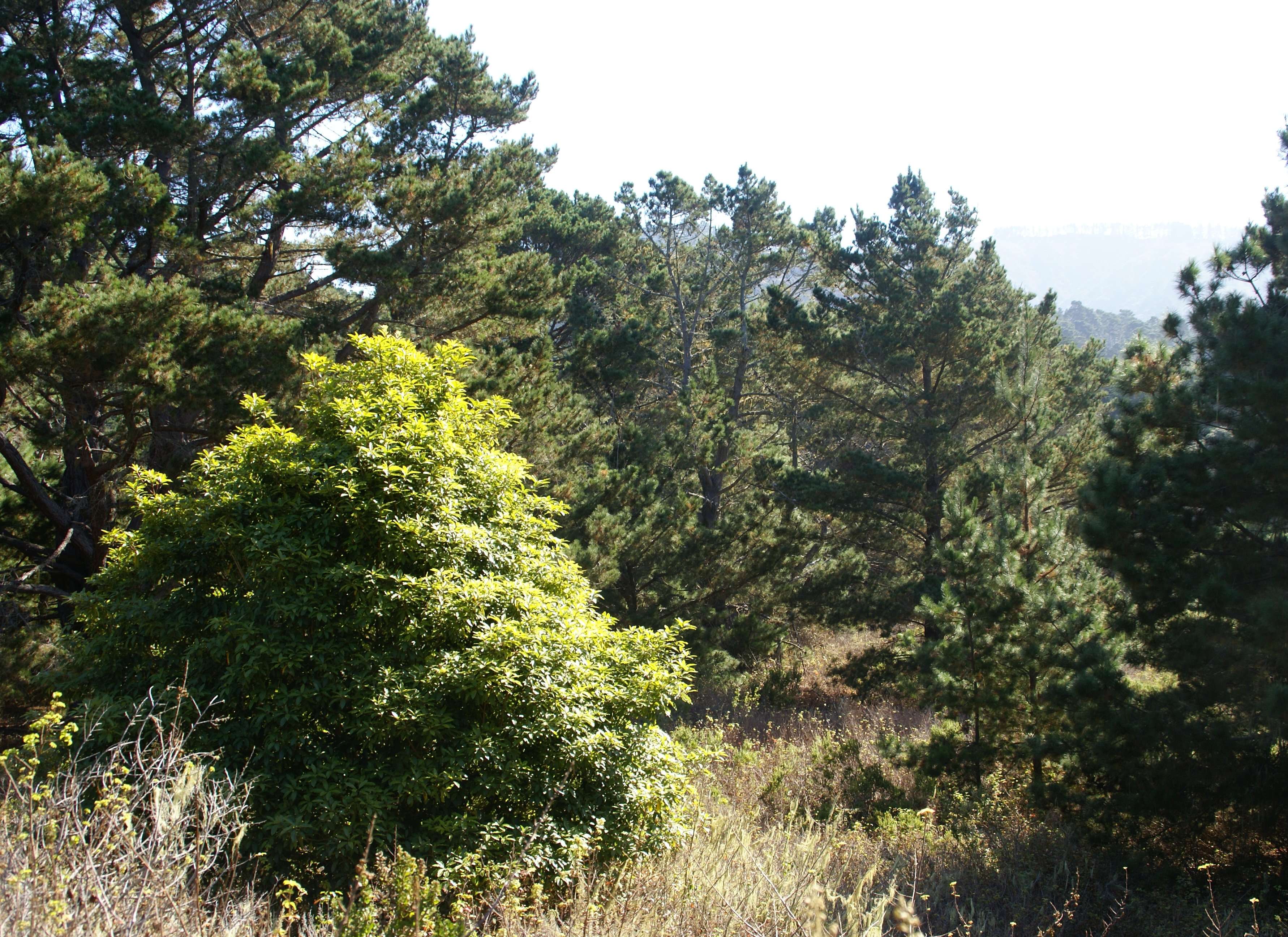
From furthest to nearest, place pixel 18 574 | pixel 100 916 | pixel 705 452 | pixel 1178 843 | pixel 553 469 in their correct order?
pixel 705 452 → pixel 553 469 → pixel 18 574 → pixel 1178 843 → pixel 100 916

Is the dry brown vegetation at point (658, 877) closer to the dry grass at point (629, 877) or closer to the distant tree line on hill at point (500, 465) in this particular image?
the dry grass at point (629, 877)

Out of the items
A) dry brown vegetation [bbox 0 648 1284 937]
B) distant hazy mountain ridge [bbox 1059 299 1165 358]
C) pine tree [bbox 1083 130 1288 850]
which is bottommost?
dry brown vegetation [bbox 0 648 1284 937]

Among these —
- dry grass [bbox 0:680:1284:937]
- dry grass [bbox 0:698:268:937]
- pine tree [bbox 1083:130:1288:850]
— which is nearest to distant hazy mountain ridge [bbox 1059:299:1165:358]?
pine tree [bbox 1083:130:1288:850]

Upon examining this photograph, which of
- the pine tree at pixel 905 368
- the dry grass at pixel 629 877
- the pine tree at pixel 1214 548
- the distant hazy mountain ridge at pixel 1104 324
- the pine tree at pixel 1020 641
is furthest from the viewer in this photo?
the distant hazy mountain ridge at pixel 1104 324

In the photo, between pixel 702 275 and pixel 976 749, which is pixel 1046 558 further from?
pixel 702 275

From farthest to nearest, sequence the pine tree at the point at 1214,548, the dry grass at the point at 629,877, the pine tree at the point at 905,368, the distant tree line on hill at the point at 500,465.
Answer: the pine tree at the point at 905,368 < the pine tree at the point at 1214,548 < the distant tree line on hill at the point at 500,465 < the dry grass at the point at 629,877

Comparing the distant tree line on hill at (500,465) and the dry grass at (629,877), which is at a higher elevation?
the distant tree line on hill at (500,465)

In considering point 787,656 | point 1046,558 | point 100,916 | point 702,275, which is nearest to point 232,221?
point 100,916

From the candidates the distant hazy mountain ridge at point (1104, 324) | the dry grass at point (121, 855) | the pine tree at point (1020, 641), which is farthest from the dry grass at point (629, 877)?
the distant hazy mountain ridge at point (1104, 324)

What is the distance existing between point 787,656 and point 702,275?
34.4 feet

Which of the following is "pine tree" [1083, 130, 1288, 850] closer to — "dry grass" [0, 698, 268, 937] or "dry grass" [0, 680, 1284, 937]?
"dry grass" [0, 680, 1284, 937]

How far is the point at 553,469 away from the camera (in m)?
12.9

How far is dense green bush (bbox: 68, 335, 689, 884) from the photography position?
4.66m

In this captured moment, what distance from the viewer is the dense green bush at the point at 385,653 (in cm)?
466
